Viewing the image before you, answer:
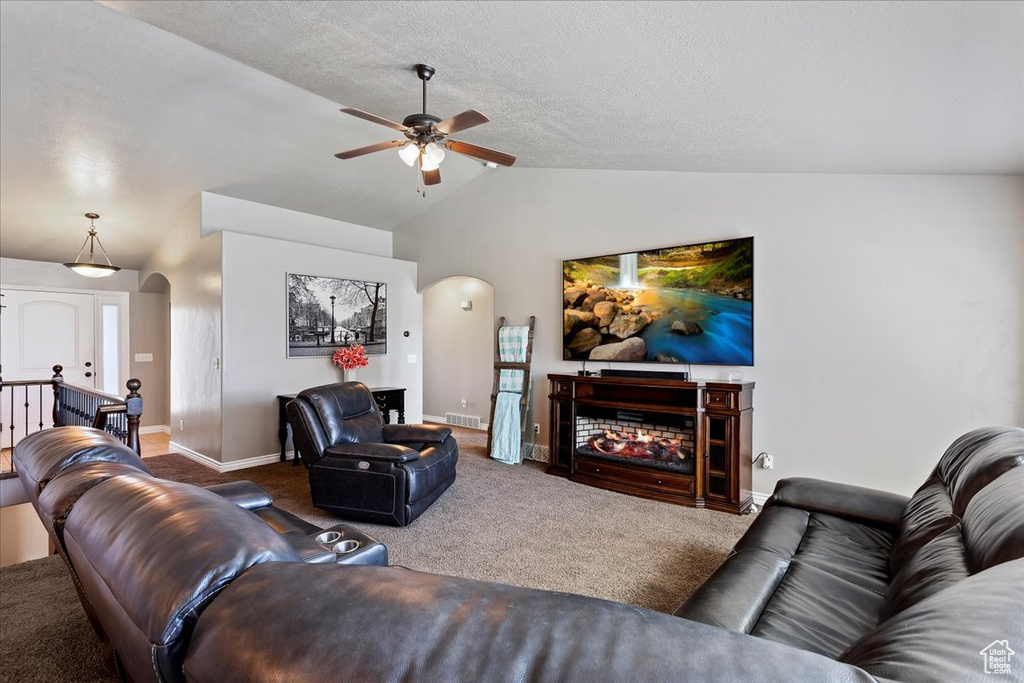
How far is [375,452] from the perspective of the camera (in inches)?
134

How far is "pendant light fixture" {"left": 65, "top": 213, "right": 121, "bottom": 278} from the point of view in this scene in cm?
518

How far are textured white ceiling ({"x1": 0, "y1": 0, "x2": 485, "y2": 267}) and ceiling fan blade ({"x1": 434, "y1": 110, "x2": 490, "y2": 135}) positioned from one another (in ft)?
6.50

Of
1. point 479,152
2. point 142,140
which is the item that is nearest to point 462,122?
point 479,152

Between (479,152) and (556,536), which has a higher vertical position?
(479,152)

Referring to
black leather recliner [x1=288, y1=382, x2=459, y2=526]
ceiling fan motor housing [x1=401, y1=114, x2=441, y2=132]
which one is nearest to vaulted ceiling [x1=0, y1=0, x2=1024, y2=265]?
ceiling fan motor housing [x1=401, y1=114, x2=441, y2=132]

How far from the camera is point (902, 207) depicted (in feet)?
11.0

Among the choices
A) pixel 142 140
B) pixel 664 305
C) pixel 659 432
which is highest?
pixel 142 140

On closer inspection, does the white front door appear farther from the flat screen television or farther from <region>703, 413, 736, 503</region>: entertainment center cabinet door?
<region>703, 413, 736, 503</region>: entertainment center cabinet door

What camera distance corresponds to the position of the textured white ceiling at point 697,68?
1.91 meters

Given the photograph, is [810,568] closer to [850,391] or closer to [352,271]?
[850,391]

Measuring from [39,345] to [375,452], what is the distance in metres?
6.01

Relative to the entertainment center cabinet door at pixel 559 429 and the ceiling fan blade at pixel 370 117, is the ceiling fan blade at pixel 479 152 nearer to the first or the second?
the ceiling fan blade at pixel 370 117

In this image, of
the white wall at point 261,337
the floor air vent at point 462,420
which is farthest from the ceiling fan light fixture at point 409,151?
the floor air vent at point 462,420

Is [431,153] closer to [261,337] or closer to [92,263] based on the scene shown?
[261,337]
